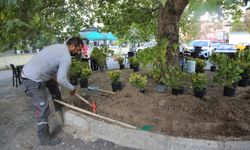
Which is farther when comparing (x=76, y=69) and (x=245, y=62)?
(x=76, y=69)

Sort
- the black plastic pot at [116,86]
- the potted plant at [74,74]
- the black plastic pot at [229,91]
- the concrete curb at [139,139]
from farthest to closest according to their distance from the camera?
1. the potted plant at [74,74]
2. the black plastic pot at [116,86]
3. the black plastic pot at [229,91]
4. the concrete curb at [139,139]

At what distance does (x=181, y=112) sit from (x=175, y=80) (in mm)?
1264

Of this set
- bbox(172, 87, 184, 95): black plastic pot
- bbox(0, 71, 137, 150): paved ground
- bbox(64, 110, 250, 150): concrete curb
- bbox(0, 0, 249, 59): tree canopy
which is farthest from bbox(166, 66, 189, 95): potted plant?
bbox(0, 71, 137, 150): paved ground

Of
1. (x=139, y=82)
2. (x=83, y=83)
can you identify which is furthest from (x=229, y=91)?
(x=83, y=83)

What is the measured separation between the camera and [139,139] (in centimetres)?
351

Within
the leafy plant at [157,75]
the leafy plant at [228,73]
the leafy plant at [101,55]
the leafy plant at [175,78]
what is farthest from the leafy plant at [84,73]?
the leafy plant at [228,73]

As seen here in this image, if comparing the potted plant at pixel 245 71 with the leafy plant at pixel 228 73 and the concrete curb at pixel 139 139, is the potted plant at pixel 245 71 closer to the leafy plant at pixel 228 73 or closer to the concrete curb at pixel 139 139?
the leafy plant at pixel 228 73

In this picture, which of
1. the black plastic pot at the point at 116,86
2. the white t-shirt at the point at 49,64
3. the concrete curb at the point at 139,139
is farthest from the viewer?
the black plastic pot at the point at 116,86

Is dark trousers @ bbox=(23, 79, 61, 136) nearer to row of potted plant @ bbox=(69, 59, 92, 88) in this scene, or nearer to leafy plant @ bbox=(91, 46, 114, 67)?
row of potted plant @ bbox=(69, 59, 92, 88)

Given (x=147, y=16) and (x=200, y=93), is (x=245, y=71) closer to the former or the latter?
(x=200, y=93)

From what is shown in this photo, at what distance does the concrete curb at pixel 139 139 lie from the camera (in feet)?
10.7

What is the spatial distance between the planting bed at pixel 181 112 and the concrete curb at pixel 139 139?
30 centimetres

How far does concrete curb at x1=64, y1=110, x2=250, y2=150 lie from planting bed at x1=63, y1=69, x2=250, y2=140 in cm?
30

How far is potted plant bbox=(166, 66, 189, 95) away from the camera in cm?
528
